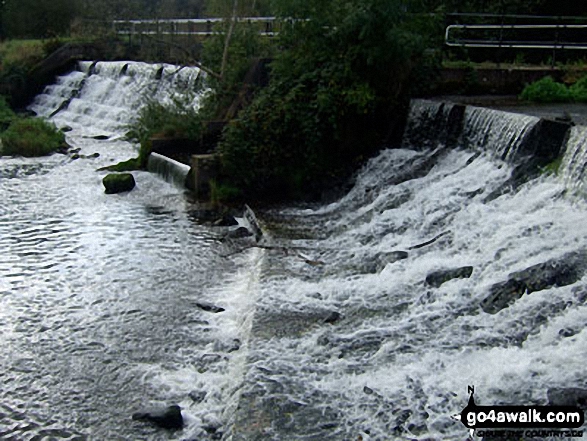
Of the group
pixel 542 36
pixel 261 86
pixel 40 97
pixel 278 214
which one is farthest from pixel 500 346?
pixel 40 97

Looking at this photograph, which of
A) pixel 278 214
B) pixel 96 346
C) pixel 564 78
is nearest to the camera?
pixel 96 346

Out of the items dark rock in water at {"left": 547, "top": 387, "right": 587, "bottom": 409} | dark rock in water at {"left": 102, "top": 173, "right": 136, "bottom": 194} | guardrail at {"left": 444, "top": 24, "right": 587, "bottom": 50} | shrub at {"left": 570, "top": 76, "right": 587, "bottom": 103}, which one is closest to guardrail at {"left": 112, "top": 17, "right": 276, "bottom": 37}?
guardrail at {"left": 444, "top": 24, "right": 587, "bottom": 50}

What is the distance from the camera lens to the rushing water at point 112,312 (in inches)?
251

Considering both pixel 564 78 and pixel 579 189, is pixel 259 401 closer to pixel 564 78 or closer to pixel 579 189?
pixel 579 189

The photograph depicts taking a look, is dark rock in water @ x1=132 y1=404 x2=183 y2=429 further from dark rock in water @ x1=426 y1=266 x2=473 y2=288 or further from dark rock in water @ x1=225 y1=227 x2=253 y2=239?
dark rock in water @ x1=225 y1=227 x2=253 y2=239

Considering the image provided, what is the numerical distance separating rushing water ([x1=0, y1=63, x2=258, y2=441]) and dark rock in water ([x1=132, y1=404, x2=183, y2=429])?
0.07 metres

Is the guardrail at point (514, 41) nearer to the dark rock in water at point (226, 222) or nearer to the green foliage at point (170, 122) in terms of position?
the green foliage at point (170, 122)

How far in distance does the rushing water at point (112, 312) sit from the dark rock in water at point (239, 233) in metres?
0.19

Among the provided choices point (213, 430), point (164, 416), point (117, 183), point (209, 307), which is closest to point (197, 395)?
point (164, 416)

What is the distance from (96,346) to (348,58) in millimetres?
8228

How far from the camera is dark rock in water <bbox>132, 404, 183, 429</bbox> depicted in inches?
238

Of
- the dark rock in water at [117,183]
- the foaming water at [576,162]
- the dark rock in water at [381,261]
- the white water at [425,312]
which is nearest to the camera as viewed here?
the white water at [425,312]

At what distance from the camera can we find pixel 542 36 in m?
19.6

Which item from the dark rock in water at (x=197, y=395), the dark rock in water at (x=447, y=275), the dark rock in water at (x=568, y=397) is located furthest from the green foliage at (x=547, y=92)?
the dark rock in water at (x=197, y=395)
